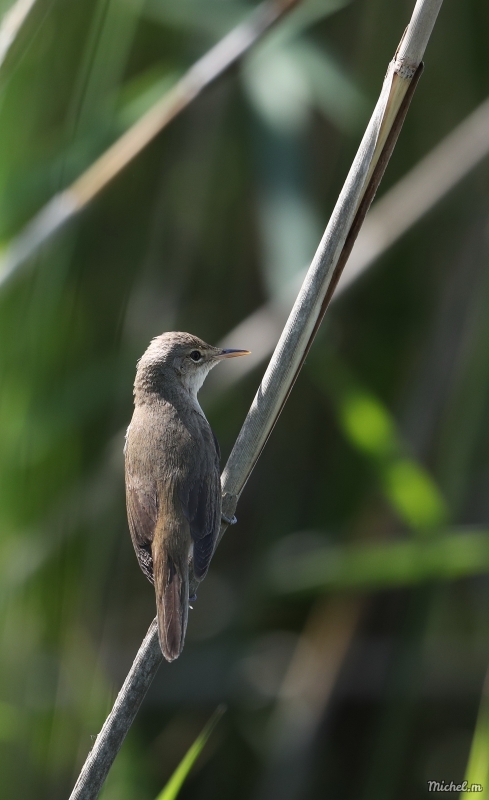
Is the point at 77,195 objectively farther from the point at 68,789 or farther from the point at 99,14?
the point at 68,789

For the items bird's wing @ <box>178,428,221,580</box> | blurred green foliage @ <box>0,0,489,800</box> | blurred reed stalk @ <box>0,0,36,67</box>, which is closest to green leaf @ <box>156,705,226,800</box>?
bird's wing @ <box>178,428,221,580</box>

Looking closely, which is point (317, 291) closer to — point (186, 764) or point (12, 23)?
point (186, 764)

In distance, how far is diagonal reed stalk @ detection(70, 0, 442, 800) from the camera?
117 centimetres

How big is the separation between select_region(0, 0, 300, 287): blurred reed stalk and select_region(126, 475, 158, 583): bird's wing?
1.99 feet

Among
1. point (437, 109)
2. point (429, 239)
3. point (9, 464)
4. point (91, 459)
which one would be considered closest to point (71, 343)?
point (9, 464)

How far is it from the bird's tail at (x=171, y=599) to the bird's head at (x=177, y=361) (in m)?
0.49

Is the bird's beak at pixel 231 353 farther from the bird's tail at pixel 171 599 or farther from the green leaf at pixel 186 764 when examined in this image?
the green leaf at pixel 186 764

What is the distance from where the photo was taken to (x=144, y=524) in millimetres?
1692

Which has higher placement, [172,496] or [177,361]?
[177,361]

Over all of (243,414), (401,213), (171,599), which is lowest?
(171,599)

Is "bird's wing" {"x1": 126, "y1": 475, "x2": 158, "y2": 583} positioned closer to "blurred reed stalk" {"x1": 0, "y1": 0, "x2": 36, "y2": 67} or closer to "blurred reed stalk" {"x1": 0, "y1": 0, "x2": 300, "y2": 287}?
"blurred reed stalk" {"x1": 0, "y1": 0, "x2": 300, "y2": 287}

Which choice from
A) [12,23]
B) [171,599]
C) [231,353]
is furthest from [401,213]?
[171,599]

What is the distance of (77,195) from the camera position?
1915mm

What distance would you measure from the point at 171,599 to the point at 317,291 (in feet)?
2.10
